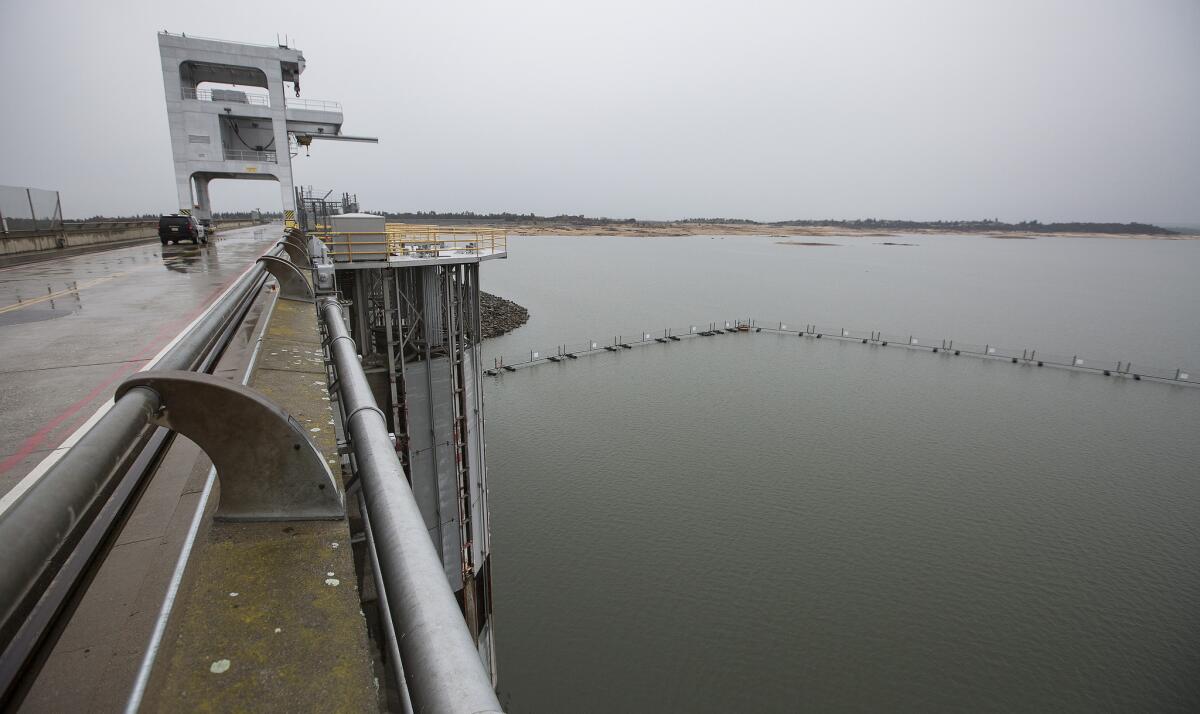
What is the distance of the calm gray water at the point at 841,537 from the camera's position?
16.0m

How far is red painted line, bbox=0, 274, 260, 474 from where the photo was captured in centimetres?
401

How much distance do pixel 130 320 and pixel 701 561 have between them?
59.3 feet

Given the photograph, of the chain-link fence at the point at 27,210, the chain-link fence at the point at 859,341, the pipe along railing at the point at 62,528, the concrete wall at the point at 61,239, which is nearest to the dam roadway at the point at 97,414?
the pipe along railing at the point at 62,528

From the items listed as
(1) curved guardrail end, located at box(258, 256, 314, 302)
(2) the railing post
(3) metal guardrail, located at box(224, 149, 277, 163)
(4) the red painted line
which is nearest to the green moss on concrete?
(4) the red painted line

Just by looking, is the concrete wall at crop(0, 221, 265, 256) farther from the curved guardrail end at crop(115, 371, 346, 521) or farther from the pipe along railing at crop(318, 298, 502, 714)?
the pipe along railing at crop(318, 298, 502, 714)

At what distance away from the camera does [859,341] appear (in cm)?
5166

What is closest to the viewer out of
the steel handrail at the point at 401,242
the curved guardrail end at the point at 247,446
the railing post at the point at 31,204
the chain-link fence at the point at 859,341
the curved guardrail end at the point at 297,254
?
the curved guardrail end at the point at 247,446

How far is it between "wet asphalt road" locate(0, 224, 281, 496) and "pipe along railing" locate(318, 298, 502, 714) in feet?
11.7

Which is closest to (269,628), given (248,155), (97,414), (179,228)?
(97,414)

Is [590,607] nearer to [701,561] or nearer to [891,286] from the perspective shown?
[701,561]

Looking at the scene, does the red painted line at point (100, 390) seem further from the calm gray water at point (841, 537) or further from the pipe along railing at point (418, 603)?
A: the calm gray water at point (841, 537)

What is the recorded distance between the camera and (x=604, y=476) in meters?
24.9

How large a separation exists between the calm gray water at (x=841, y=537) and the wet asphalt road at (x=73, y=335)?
1348 cm

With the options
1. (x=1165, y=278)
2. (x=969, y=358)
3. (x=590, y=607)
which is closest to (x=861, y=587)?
(x=590, y=607)
